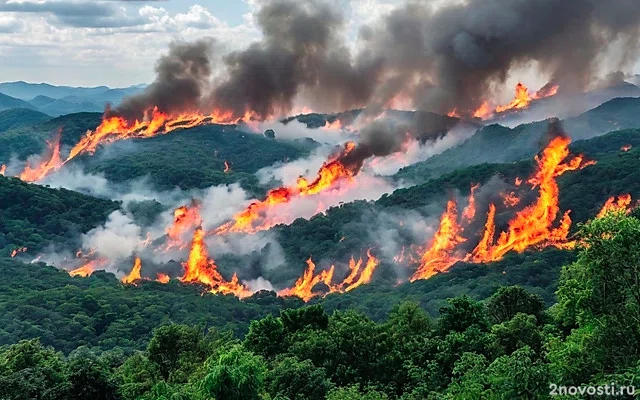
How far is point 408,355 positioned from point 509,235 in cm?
6790

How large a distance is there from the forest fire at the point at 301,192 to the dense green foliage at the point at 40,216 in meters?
37.1

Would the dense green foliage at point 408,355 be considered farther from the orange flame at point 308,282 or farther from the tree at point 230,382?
the orange flame at point 308,282

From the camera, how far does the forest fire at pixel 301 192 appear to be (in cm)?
13150

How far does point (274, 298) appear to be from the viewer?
8962cm

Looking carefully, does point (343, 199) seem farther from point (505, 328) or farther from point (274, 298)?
point (505, 328)

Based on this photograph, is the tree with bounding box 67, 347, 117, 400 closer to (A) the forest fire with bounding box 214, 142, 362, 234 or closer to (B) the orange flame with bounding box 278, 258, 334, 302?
(B) the orange flame with bounding box 278, 258, 334, 302

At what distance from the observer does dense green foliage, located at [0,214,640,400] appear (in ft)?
52.8

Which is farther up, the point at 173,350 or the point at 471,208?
the point at 471,208

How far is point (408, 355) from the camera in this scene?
35.6 meters

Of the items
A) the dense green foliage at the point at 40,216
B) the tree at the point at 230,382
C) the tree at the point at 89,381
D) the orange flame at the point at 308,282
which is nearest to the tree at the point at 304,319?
the tree at the point at 89,381

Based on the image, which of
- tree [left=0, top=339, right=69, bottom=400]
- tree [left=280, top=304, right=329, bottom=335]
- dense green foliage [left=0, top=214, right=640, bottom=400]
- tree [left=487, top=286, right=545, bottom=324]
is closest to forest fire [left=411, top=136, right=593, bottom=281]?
tree [left=487, top=286, right=545, bottom=324]

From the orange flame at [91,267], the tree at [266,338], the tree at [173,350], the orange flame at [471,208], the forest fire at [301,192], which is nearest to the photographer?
the tree at [173,350]

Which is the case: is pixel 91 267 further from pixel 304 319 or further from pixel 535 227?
pixel 304 319

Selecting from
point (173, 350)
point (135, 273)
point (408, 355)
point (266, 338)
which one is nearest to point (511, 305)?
point (408, 355)
